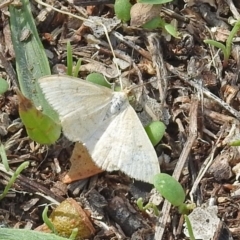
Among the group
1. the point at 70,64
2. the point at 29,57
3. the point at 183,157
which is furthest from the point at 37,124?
the point at 183,157

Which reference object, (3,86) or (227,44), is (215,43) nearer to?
(227,44)

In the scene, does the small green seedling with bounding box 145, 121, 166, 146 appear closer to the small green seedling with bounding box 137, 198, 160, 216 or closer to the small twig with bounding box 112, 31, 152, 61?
the small green seedling with bounding box 137, 198, 160, 216

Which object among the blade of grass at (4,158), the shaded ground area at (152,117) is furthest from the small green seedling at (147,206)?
the blade of grass at (4,158)

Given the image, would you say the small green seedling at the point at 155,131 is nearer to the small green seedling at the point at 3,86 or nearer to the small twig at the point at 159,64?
the small twig at the point at 159,64

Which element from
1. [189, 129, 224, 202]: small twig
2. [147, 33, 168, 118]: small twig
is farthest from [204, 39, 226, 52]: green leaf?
[189, 129, 224, 202]: small twig

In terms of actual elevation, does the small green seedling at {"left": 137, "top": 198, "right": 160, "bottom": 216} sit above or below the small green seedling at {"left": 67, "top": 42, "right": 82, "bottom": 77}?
below

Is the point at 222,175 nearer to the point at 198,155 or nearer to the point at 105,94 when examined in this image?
the point at 198,155
